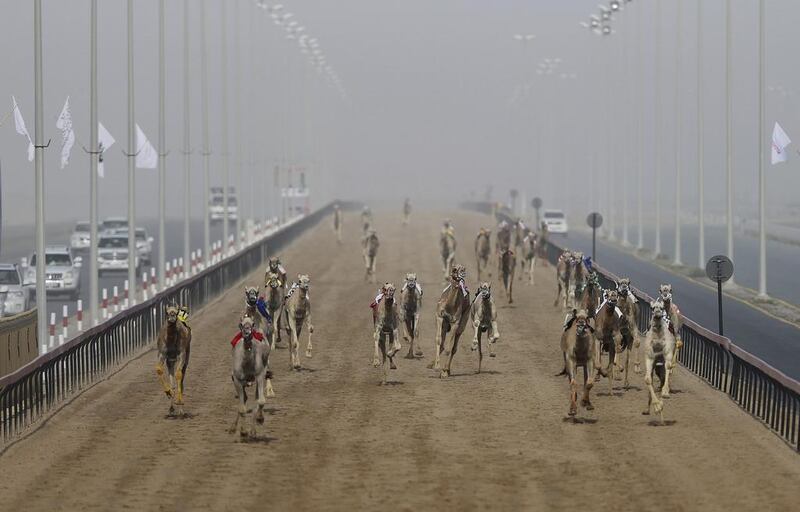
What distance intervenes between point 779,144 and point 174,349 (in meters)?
29.0

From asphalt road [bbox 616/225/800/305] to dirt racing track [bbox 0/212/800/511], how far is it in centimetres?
2402

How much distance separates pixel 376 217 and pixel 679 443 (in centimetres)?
7355

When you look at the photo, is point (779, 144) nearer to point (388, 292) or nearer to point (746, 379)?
point (746, 379)

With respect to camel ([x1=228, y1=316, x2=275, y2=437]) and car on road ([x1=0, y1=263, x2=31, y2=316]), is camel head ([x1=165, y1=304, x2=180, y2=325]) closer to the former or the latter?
camel ([x1=228, y1=316, x2=275, y2=437])

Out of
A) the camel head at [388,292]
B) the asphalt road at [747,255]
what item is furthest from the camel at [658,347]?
the asphalt road at [747,255]

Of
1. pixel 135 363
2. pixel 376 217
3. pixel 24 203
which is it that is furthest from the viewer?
pixel 24 203

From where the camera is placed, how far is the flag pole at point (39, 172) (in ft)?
86.3

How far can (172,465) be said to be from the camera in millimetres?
17969

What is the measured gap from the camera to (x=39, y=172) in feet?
86.8

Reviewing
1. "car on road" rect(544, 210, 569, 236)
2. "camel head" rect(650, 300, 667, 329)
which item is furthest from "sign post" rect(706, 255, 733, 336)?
"car on road" rect(544, 210, 569, 236)

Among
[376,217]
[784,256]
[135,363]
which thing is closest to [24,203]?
[376,217]

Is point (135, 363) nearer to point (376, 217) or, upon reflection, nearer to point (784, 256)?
point (784, 256)

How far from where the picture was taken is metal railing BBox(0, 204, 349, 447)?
20.4 meters

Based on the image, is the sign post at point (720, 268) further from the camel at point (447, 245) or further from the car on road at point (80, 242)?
Result: the car on road at point (80, 242)
